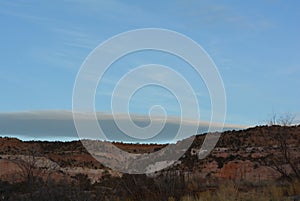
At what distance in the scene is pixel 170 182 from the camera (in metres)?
16.0

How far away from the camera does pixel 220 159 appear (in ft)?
145

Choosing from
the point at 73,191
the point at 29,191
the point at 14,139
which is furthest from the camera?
the point at 14,139

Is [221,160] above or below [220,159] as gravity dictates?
below

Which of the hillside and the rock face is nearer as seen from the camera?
the hillside

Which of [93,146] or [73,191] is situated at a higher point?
[93,146]

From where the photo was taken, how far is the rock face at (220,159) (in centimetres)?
3183

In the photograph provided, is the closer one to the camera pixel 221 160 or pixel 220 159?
pixel 221 160

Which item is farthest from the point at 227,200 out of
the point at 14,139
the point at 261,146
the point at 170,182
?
the point at 14,139

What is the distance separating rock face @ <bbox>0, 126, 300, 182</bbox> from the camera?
3183 cm

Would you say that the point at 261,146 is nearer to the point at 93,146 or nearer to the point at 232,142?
the point at 232,142

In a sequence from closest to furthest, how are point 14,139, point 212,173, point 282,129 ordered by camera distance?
1. point 282,129
2. point 212,173
3. point 14,139

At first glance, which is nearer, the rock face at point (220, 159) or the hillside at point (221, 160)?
the hillside at point (221, 160)

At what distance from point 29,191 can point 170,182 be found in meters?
4.40

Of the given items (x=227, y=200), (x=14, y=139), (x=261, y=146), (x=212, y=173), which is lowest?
(x=227, y=200)
